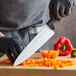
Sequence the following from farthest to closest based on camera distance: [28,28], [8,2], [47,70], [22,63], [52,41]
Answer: [52,41]
[28,28]
[8,2]
[22,63]
[47,70]

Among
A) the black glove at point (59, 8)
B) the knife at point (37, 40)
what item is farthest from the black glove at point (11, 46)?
the black glove at point (59, 8)

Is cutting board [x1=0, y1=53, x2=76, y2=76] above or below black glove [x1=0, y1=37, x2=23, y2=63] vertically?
below

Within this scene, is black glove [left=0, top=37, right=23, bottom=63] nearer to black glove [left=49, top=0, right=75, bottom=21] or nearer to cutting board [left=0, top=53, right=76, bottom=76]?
cutting board [left=0, top=53, right=76, bottom=76]

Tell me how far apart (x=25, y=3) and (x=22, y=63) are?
1.74 ft

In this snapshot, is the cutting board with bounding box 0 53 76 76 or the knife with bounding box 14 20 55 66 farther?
the knife with bounding box 14 20 55 66

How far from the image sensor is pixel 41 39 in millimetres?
1278

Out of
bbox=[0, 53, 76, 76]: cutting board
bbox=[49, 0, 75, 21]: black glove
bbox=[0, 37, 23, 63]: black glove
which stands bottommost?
bbox=[0, 53, 76, 76]: cutting board

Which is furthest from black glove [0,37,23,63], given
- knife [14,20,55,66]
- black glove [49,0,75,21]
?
black glove [49,0,75,21]

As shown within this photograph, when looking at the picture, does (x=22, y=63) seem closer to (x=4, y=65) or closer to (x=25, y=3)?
(x=4, y=65)

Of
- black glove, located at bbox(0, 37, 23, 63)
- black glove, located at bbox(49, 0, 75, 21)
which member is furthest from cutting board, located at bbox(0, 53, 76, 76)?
black glove, located at bbox(49, 0, 75, 21)

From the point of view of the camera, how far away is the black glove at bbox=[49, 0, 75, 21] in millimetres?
1229

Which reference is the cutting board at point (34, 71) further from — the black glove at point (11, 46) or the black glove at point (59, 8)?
the black glove at point (59, 8)

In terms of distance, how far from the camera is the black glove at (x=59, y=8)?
1.23m

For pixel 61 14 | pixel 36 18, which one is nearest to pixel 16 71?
pixel 61 14
